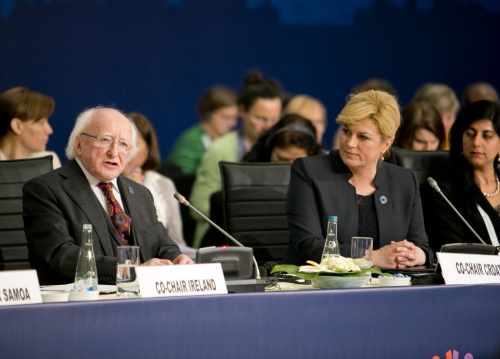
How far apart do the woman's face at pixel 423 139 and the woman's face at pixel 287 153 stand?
0.70m

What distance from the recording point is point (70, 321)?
241 cm

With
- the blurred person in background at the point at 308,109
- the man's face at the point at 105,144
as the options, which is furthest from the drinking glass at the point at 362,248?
the blurred person in background at the point at 308,109

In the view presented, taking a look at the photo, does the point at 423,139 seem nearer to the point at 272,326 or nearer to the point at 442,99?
the point at 442,99

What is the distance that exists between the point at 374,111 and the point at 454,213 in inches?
28.3

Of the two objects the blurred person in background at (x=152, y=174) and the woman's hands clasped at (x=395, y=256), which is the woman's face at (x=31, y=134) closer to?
the blurred person in background at (x=152, y=174)

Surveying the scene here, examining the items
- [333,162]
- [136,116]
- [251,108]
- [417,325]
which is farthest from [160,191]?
[417,325]

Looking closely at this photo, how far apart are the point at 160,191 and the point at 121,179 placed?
179 cm

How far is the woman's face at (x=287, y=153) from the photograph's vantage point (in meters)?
4.96

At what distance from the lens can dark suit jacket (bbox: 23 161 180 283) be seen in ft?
11.2

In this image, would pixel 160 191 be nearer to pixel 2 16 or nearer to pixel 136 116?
pixel 136 116

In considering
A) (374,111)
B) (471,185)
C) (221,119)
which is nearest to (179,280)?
(374,111)

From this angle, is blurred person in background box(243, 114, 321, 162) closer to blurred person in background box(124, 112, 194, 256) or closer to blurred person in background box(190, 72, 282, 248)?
blurred person in background box(124, 112, 194, 256)

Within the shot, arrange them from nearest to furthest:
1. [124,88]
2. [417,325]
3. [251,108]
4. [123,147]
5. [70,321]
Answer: [70,321]
[417,325]
[123,147]
[251,108]
[124,88]

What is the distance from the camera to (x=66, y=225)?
352 centimetres
